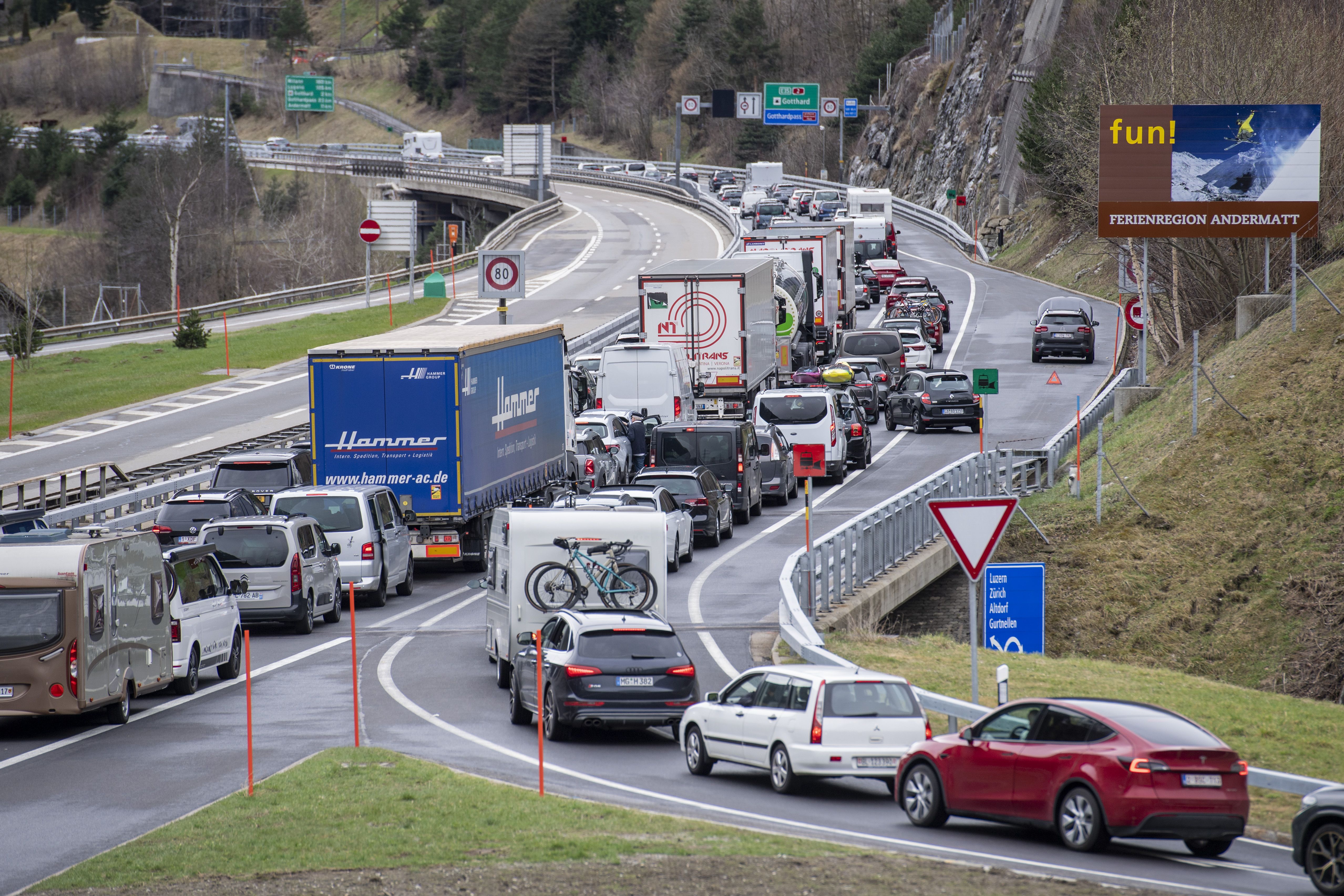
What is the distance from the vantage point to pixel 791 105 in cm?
11481

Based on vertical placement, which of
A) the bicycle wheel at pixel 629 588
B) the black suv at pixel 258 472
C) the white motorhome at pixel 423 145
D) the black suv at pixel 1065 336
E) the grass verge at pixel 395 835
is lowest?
the grass verge at pixel 395 835

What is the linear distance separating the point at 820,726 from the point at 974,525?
7.37 feet

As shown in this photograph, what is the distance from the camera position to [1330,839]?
428 inches

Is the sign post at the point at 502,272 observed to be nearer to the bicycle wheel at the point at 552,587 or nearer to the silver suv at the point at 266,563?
the silver suv at the point at 266,563

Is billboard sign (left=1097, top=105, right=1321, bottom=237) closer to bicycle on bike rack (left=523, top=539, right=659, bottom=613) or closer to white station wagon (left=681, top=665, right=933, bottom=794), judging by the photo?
bicycle on bike rack (left=523, top=539, right=659, bottom=613)

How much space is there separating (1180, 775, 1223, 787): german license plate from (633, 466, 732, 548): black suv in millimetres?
17980

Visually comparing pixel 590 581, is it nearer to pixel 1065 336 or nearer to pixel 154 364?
pixel 1065 336

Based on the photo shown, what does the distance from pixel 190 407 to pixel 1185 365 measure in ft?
88.1

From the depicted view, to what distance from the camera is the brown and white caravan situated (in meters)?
16.5

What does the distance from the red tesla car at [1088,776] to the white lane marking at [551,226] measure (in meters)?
72.2

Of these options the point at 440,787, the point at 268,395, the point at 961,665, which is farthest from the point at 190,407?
the point at 440,787

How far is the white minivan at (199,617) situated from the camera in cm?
1933

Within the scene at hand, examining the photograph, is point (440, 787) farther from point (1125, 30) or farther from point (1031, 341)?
point (1031, 341)

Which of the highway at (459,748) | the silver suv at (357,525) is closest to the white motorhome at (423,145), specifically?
the highway at (459,748)
